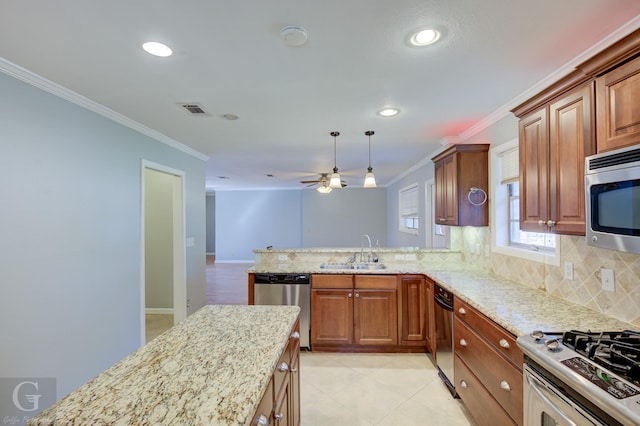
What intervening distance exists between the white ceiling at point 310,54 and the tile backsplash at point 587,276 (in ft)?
3.91

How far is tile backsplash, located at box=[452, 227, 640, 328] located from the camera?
162 centimetres

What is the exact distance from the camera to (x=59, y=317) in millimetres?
2238

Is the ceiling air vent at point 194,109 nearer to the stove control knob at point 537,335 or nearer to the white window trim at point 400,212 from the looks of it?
the stove control knob at point 537,335

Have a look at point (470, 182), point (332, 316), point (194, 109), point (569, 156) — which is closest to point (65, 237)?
point (194, 109)

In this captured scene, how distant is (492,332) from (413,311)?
1513 mm

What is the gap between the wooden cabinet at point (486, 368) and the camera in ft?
5.29

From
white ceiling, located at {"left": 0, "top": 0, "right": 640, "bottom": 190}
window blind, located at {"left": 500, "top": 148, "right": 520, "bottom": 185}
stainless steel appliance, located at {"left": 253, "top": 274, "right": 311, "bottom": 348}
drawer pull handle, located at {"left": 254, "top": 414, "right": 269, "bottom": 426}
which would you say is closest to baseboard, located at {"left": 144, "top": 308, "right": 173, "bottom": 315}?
stainless steel appliance, located at {"left": 253, "top": 274, "right": 311, "bottom": 348}

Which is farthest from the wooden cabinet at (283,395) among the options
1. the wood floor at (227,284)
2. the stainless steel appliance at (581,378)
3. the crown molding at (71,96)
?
the wood floor at (227,284)

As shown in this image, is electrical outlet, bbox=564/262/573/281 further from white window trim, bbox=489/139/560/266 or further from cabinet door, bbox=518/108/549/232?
white window trim, bbox=489/139/560/266

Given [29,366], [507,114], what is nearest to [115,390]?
[29,366]

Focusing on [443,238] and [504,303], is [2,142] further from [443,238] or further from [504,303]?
[443,238]

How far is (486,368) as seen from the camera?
191 cm

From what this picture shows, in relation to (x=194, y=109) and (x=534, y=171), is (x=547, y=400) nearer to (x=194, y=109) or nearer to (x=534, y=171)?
(x=534, y=171)

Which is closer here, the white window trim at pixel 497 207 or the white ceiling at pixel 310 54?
the white ceiling at pixel 310 54
